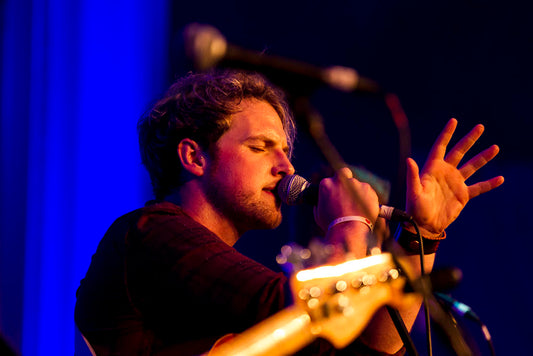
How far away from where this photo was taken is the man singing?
1.07 metres

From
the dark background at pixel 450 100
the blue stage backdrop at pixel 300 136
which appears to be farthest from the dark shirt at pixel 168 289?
the dark background at pixel 450 100

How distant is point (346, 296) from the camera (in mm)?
950

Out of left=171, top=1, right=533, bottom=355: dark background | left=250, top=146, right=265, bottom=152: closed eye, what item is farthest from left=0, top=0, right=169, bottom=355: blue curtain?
left=250, top=146, right=265, bottom=152: closed eye

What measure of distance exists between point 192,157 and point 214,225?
25cm

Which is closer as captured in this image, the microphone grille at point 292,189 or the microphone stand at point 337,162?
the microphone stand at point 337,162

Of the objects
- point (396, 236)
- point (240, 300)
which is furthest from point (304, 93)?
point (396, 236)

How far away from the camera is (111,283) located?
1147mm

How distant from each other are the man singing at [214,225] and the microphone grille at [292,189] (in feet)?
0.23

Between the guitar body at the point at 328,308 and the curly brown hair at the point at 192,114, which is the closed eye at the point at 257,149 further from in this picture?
the guitar body at the point at 328,308

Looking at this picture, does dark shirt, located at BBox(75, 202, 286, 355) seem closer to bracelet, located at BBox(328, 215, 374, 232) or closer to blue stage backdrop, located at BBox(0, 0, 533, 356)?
bracelet, located at BBox(328, 215, 374, 232)

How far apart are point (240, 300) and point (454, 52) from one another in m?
1.45

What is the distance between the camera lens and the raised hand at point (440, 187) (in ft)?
3.99

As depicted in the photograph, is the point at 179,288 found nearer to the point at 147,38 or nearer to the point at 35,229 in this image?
the point at 147,38

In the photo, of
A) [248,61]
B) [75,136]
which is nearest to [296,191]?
[248,61]
